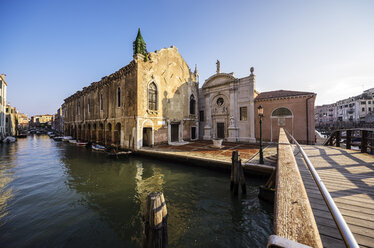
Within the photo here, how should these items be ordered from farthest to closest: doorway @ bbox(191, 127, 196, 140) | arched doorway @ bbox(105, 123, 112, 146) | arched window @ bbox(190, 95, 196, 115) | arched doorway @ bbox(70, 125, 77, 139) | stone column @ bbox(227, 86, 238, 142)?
arched doorway @ bbox(70, 125, 77, 139) → arched window @ bbox(190, 95, 196, 115) → doorway @ bbox(191, 127, 196, 140) → arched doorway @ bbox(105, 123, 112, 146) → stone column @ bbox(227, 86, 238, 142)

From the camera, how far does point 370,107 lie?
4116cm

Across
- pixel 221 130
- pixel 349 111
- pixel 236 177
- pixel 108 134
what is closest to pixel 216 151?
pixel 236 177

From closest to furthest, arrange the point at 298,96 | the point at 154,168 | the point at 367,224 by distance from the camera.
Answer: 1. the point at 367,224
2. the point at 154,168
3. the point at 298,96

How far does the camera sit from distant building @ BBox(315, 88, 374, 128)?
4050 cm

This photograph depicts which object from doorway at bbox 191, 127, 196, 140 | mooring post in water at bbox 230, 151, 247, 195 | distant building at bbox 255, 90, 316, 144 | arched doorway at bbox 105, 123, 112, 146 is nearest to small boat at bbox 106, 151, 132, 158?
arched doorway at bbox 105, 123, 112, 146

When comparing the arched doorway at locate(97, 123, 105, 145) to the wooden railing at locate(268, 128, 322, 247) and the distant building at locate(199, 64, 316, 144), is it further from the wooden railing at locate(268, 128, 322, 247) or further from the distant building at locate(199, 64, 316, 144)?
the wooden railing at locate(268, 128, 322, 247)

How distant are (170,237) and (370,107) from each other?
66098 millimetres

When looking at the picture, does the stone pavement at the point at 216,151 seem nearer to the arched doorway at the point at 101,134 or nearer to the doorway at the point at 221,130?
the doorway at the point at 221,130

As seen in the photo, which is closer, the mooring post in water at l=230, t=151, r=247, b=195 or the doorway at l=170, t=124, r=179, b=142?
the mooring post in water at l=230, t=151, r=247, b=195

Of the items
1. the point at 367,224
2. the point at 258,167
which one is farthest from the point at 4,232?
the point at 258,167

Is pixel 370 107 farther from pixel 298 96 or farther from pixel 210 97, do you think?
pixel 210 97

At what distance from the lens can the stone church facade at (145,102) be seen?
1412cm

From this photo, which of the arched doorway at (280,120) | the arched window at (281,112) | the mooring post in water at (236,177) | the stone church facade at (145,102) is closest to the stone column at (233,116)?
the arched doorway at (280,120)

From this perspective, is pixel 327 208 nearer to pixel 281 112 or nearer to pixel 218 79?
pixel 281 112
